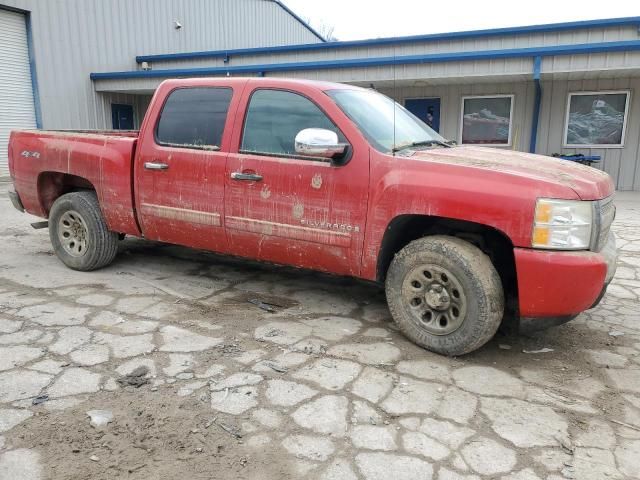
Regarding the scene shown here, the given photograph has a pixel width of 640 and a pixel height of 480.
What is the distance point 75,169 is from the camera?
197 inches

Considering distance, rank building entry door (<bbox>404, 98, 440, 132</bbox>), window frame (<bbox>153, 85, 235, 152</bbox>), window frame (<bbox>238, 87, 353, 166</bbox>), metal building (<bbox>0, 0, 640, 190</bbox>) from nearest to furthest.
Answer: window frame (<bbox>238, 87, 353, 166</bbox>), window frame (<bbox>153, 85, 235, 152</bbox>), metal building (<bbox>0, 0, 640, 190</bbox>), building entry door (<bbox>404, 98, 440, 132</bbox>)

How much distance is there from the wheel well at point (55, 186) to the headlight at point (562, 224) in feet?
14.3

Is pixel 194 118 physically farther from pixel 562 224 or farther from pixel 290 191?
pixel 562 224

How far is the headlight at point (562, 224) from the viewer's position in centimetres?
301

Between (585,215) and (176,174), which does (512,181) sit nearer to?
(585,215)

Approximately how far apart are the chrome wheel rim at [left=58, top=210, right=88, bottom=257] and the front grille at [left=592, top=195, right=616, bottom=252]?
451cm

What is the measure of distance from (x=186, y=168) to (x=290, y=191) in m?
1.07

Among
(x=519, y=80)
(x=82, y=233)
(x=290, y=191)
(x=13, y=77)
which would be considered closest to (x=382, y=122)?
(x=290, y=191)

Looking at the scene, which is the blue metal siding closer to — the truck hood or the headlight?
the truck hood

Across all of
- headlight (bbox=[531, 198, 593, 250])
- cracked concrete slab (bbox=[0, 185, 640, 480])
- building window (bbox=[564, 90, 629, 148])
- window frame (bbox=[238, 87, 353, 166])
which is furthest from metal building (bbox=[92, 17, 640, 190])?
headlight (bbox=[531, 198, 593, 250])

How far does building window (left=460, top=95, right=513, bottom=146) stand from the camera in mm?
13086

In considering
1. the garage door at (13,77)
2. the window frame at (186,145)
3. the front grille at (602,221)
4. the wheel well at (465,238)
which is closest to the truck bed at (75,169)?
the window frame at (186,145)

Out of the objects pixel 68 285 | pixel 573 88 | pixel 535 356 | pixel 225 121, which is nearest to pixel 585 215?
pixel 535 356

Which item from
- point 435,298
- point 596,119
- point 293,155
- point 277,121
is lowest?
point 435,298
